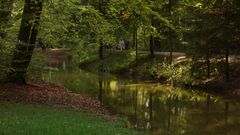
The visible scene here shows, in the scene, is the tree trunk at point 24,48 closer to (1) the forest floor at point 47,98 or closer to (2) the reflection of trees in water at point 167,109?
(1) the forest floor at point 47,98

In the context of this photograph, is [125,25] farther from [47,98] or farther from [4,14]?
[4,14]

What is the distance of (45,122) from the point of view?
16906 millimetres

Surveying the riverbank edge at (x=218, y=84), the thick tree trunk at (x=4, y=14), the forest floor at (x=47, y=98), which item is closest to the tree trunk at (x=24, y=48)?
the forest floor at (x=47, y=98)

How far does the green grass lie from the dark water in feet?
11.7

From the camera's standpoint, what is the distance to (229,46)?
126 feet

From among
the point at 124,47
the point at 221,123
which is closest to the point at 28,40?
the point at 221,123

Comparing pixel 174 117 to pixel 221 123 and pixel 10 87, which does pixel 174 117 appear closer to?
pixel 221 123

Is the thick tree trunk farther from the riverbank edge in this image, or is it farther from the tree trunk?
the riverbank edge

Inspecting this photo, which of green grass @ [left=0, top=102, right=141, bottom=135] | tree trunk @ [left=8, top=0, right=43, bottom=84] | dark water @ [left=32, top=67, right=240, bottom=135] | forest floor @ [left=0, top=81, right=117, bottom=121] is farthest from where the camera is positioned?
tree trunk @ [left=8, top=0, right=43, bottom=84]

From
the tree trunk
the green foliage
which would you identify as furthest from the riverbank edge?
the tree trunk

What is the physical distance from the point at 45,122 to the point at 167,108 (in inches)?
541

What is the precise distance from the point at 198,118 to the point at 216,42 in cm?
1469

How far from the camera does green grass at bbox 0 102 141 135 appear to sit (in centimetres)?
Result: 1477

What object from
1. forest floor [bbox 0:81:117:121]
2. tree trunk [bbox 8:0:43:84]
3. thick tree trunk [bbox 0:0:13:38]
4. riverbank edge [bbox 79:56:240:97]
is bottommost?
riverbank edge [bbox 79:56:240:97]
